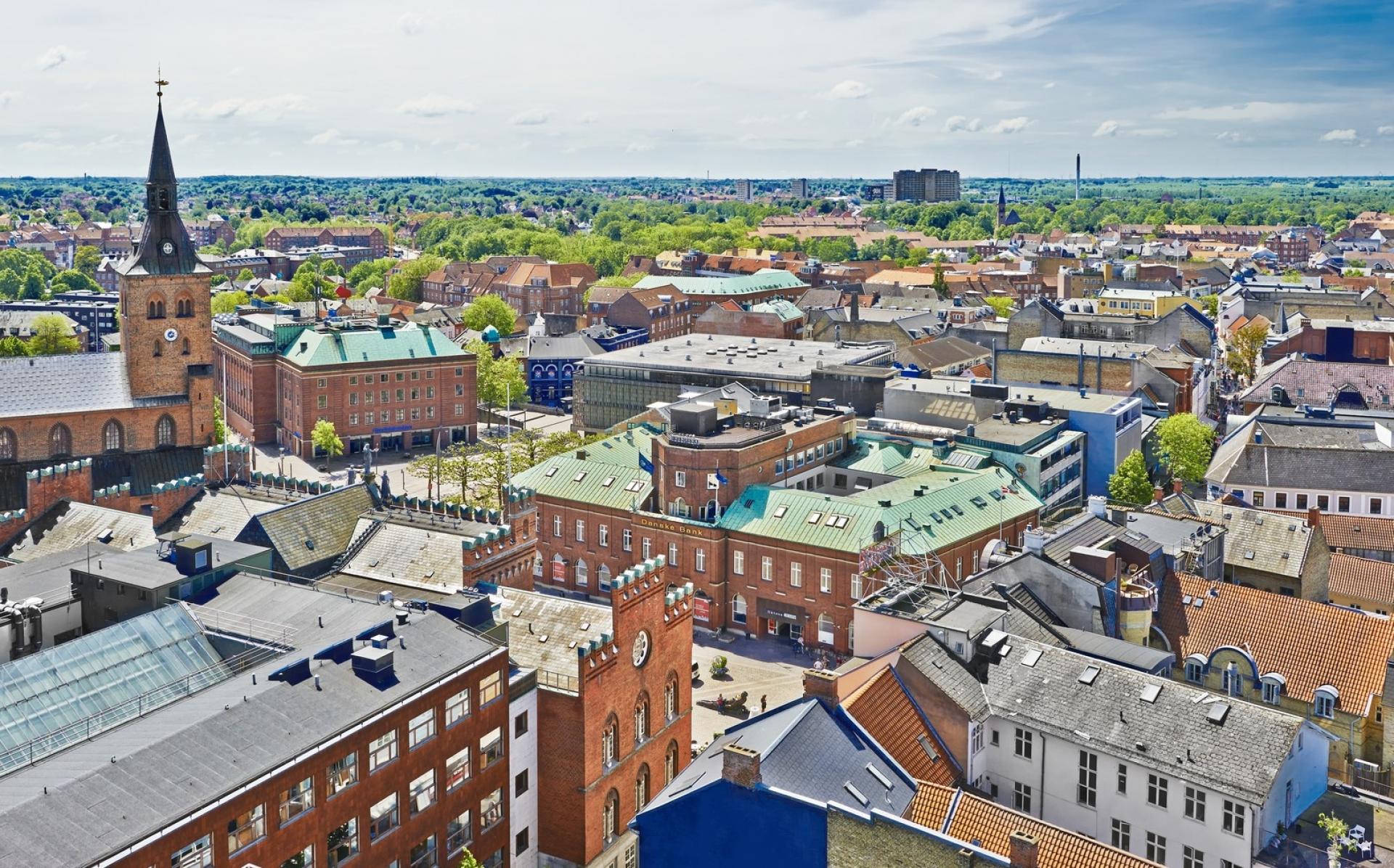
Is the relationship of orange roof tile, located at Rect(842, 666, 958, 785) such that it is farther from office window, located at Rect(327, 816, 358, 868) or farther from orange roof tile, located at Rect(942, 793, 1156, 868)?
office window, located at Rect(327, 816, 358, 868)

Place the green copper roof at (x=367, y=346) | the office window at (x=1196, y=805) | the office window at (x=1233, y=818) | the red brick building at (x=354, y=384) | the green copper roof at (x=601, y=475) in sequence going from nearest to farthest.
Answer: the office window at (x=1233, y=818), the office window at (x=1196, y=805), the green copper roof at (x=601, y=475), the red brick building at (x=354, y=384), the green copper roof at (x=367, y=346)

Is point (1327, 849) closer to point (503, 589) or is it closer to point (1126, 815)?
point (1126, 815)

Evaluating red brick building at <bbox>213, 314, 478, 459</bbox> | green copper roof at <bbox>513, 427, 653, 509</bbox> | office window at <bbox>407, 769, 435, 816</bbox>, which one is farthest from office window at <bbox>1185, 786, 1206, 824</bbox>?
red brick building at <bbox>213, 314, 478, 459</bbox>

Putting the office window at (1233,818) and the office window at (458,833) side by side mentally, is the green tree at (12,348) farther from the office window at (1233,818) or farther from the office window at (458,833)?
the office window at (1233,818)

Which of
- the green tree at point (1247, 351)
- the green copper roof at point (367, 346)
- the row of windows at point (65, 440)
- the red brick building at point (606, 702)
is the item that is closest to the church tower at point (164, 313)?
the row of windows at point (65, 440)

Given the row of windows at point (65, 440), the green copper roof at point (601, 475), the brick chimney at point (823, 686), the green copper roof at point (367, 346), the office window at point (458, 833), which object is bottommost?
the office window at point (458, 833)

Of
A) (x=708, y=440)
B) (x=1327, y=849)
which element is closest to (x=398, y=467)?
(x=708, y=440)

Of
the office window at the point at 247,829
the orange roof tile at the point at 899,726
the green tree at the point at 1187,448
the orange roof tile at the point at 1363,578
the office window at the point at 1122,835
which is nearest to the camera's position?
the office window at the point at 247,829
